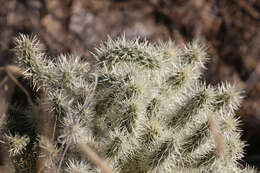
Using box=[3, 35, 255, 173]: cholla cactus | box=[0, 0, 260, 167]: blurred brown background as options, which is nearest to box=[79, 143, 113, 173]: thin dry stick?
box=[3, 35, 255, 173]: cholla cactus

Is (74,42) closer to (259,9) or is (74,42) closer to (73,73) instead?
(73,73)

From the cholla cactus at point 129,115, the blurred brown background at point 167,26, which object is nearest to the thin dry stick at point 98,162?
the cholla cactus at point 129,115

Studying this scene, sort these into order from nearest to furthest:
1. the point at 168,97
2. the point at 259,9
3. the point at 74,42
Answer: the point at 168,97
the point at 74,42
the point at 259,9

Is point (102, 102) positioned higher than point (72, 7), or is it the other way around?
point (72, 7)

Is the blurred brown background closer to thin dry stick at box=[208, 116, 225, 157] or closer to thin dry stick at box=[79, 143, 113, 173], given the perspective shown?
thin dry stick at box=[208, 116, 225, 157]

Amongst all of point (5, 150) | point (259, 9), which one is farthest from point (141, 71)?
point (259, 9)

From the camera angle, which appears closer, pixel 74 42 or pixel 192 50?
pixel 192 50

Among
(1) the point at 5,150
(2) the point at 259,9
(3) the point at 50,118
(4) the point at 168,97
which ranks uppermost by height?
(2) the point at 259,9
